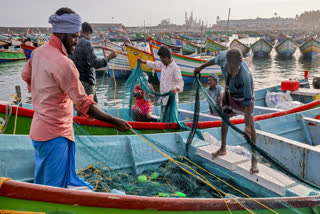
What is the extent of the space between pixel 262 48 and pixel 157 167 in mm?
31512

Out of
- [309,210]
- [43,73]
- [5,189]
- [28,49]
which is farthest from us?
[28,49]

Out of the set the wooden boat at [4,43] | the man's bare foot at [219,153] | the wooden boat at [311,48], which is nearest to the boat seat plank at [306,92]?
the man's bare foot at [219,153]

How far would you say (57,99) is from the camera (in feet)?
7.56

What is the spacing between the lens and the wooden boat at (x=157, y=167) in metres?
2.05

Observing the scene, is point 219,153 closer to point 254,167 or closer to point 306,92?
point 254,167

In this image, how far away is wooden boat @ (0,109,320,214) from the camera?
6.72ft

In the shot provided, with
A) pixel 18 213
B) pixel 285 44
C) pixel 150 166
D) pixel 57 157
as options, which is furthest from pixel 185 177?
pixel 285 44

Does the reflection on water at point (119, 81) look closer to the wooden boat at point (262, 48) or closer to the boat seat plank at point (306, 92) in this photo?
the wooden boat at point (262, 48)

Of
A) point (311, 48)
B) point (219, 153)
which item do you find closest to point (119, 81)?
point (219, 153)

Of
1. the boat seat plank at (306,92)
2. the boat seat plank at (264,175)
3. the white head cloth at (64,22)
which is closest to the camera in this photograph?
the white head cloth at (64,22)

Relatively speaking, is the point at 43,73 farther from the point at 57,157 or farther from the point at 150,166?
the point at 150,166

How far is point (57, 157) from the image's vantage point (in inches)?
93.3

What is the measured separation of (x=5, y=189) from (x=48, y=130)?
1.80 ft

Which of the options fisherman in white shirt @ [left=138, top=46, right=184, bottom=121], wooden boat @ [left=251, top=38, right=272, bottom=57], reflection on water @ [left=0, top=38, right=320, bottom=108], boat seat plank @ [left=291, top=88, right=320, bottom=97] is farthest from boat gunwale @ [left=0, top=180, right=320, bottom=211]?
wooden boat @ [left=251, top=38, right=272, bottom=57]
